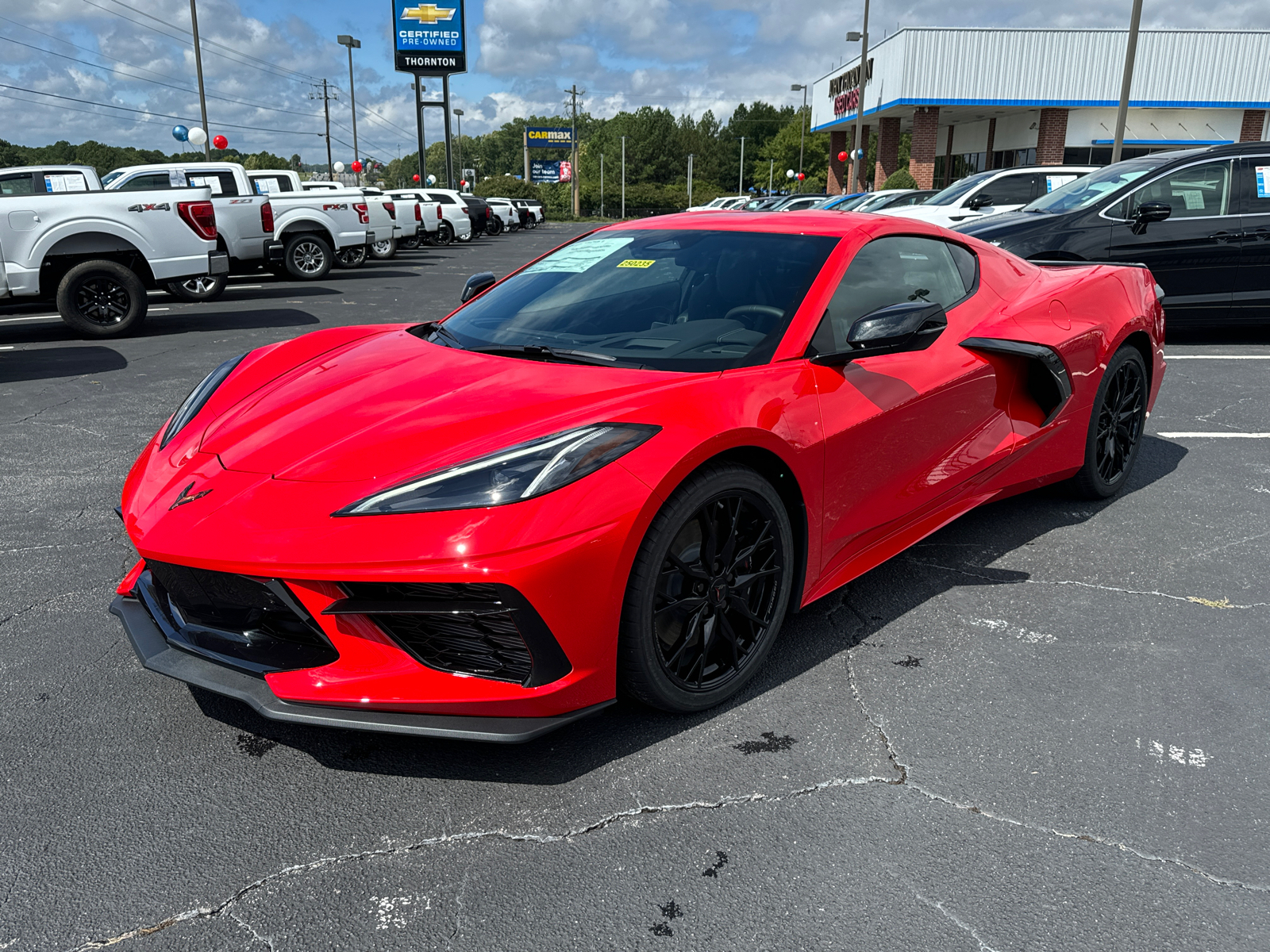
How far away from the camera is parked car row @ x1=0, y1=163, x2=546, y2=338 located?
9.95 meters

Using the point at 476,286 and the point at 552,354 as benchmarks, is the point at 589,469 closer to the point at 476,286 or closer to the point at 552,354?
the point at 552,354

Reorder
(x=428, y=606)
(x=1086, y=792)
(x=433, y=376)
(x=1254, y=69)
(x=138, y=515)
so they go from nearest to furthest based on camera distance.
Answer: (x=428, y=606), (x=1086, y=792), (x=138, y=515), (x=433, y=376), (x=1254, y=69)

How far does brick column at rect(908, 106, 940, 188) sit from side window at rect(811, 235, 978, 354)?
38.2 metres

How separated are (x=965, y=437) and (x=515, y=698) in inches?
81.9

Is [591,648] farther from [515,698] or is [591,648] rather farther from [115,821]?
[115,821]

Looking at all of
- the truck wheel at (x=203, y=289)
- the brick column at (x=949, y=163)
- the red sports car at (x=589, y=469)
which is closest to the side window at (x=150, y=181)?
the truck wheel at (x=203, y=289)

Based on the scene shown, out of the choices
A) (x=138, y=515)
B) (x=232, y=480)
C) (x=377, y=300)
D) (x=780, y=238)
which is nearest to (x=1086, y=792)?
(x=780, y=238)

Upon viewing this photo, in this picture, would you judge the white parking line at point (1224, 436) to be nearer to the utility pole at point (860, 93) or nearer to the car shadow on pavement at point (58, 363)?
A: the car shadow on pavement at point (58, 363)

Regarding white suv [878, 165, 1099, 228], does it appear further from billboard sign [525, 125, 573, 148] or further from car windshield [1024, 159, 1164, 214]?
billboard sign [525, 125, 573, 148]

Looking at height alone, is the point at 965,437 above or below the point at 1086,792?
above

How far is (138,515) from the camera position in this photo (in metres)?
2.66

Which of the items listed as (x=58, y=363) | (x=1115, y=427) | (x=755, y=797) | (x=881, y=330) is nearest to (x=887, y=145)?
(x=58, y=363)

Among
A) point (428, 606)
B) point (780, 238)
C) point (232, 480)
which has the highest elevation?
point (780, 238)

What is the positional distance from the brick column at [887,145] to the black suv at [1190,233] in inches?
1449
